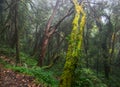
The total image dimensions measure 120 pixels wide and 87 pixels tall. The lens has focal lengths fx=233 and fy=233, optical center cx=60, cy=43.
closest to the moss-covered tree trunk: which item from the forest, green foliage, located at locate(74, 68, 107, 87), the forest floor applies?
the forest

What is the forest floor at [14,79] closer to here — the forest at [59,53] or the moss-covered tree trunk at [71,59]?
the forest at [59,53]

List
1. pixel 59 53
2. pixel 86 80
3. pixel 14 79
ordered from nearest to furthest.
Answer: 1. pixel 14 79
2. pixel 86 80
3. pixel 59 53

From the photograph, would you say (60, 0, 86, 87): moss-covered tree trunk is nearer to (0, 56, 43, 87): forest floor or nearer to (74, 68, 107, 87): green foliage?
(74, 68, 107, 87): green foliage

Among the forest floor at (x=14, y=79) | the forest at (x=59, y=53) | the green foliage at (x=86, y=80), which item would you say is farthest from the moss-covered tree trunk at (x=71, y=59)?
the forest floor at (x=14, y=79)

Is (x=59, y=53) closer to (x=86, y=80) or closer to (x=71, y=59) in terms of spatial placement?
(x=86, y=80)

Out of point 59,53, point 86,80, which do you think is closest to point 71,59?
point 86,80

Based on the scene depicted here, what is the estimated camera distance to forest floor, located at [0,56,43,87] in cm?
1076

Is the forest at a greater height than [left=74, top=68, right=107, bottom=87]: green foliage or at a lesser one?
greater

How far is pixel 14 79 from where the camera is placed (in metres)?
11.4

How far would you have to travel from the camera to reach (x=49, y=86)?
12.1 m

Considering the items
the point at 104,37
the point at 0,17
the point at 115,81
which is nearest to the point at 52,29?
the point at 0,17

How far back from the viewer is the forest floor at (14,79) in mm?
10759

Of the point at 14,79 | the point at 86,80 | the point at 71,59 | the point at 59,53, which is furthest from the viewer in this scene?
the point at 59,53

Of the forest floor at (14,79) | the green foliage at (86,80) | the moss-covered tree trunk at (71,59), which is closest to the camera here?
the moss-covered tree trunk at (71,59)
